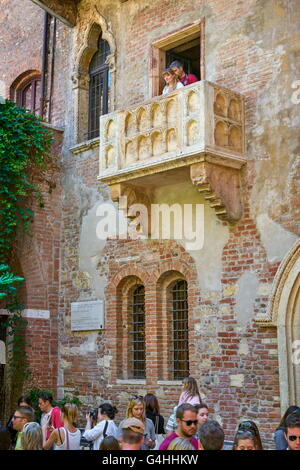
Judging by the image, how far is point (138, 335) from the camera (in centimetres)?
1267

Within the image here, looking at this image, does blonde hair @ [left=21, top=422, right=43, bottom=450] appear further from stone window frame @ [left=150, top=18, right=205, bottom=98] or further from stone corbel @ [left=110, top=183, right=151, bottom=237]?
stone window frame @ [left=150, top=18, right=205, bottom=98]

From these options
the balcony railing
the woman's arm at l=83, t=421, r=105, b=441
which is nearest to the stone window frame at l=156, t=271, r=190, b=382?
the balcony railing

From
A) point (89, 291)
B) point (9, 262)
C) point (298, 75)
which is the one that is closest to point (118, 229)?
point (89, 291)

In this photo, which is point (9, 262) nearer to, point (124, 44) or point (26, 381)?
point (26, 381)

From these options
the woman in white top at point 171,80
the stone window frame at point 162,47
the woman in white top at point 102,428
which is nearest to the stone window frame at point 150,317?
the woman in white top at point 171,80

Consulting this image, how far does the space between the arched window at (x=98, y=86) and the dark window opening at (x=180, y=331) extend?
4290 millimetres

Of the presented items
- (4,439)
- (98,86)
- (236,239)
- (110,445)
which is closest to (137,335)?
(236,239)

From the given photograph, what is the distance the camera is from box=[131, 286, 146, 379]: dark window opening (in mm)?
12531

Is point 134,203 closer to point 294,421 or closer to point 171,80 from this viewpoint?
point 171,80

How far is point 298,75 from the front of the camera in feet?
34.0

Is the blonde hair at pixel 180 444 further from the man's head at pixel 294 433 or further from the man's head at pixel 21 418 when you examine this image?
the man's head at pixel 21 418

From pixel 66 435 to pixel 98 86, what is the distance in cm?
913

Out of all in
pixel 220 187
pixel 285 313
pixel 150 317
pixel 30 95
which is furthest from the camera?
pixel 30 95

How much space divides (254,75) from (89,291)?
5.35 m
